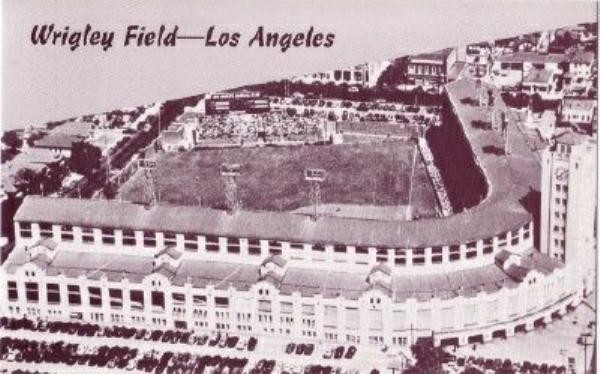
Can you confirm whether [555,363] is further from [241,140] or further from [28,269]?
[241,140]

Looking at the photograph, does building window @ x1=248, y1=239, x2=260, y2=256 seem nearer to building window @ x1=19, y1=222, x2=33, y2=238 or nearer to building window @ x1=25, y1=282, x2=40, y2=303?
building window @ x1=25, y1=282, x2=40, y2=303

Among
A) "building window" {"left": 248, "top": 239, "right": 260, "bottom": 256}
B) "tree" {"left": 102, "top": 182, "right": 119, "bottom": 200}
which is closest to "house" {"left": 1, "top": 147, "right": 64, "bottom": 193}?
"tree" {"left": 102, "top": 182, "right": 119, "bottom": 200}

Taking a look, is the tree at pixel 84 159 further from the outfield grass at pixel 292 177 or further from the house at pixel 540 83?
the house at pixel 540 83

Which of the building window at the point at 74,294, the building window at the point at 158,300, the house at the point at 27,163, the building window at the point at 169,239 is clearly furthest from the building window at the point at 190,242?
the house at the point at 27,163

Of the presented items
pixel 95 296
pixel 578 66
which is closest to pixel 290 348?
pixel 95 296

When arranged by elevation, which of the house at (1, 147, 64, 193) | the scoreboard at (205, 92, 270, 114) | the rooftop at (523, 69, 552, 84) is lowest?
the house at (1, 147, 64, 193)
